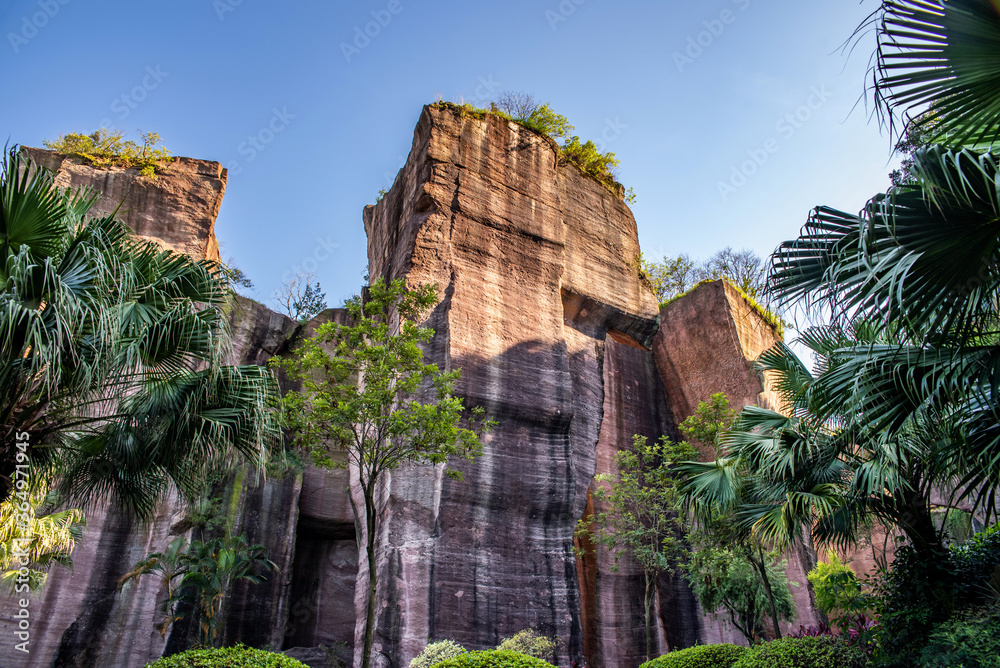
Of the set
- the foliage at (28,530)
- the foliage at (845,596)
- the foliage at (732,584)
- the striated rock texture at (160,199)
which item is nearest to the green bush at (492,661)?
the foliage at (845,596)

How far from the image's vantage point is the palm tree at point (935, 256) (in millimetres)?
5023

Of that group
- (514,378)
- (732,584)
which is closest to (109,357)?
(514,378)

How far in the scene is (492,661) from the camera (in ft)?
24.8

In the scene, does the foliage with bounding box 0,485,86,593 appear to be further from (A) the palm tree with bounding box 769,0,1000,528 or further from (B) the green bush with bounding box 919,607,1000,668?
(B) the green bush with bounding box 919,607,1000,668

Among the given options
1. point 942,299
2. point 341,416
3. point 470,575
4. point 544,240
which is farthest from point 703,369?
point 942,299

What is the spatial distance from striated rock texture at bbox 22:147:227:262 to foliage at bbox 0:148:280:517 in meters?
12.0

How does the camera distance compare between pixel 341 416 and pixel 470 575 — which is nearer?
pixel 341 416

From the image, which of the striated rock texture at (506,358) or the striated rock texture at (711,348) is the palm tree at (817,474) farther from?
the striated rock texture at (711,348)

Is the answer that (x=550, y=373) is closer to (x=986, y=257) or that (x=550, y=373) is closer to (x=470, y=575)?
(x=470, y=575)

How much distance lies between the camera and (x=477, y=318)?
48.6 feet

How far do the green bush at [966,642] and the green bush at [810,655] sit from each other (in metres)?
0.89

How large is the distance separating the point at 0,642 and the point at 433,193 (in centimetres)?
1293

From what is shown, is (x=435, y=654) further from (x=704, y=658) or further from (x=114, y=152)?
(x=114, y=152)

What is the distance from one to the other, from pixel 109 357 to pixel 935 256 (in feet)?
23.4
